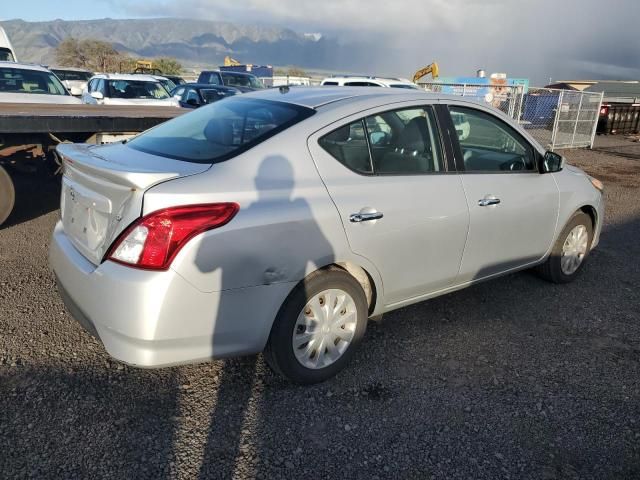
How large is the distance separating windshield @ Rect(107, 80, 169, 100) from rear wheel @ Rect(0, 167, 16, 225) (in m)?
7.72

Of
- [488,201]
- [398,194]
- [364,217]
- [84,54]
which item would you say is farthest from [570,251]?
[84,54]

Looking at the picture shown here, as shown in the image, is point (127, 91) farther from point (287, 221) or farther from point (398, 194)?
point (287, 221)

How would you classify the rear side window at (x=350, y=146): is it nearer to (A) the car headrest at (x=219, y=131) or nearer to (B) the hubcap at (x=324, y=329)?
(A) the car headrest at (x=219, y=131)

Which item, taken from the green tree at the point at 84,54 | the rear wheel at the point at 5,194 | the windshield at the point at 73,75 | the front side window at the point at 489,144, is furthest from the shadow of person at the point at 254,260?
the green tree at the point at 84,54

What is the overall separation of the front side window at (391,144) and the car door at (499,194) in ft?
0.71

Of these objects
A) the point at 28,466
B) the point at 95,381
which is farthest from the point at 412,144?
the point at 28,466

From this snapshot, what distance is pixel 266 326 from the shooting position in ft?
8.69

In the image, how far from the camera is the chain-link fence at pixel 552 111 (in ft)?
49.7

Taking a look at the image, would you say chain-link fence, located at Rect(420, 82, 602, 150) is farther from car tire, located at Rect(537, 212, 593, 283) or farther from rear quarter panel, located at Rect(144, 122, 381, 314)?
rear quarter panel, located at Rect(144, 122, 381, 314)

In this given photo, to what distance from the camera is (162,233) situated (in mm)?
2297

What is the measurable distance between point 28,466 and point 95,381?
0.69 metres

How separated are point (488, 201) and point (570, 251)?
155 cm

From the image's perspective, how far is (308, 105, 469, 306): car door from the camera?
2.84 m

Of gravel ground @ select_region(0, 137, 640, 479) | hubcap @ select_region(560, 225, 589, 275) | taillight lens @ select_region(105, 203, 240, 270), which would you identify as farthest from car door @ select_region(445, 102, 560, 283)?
taillight lens @ select_region(105, 203, 240, 270)
